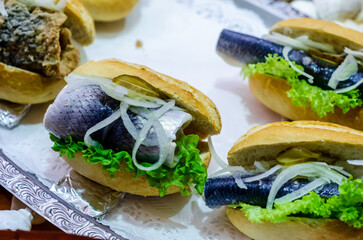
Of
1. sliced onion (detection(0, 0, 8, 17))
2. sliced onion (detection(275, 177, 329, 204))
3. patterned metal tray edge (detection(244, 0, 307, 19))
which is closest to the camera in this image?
Answer: sliced onion (detection(275, 177, 329, 204))

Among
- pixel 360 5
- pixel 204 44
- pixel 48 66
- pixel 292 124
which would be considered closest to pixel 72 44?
pixel 48 66

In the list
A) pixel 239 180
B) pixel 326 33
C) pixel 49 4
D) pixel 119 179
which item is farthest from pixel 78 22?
pixel 326 33

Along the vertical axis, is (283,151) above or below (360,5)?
below

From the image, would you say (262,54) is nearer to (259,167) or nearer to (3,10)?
(259,167)

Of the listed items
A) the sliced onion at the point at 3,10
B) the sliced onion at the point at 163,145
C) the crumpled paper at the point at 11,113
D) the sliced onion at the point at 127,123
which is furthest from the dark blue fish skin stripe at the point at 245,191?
the sliced onion at the point at 3,10

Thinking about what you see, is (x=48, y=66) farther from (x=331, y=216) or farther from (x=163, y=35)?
(x=331, y=216)

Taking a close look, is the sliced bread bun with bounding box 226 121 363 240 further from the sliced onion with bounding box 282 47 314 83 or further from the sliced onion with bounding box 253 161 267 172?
the sliced onion with bounding box 282 47 314 83

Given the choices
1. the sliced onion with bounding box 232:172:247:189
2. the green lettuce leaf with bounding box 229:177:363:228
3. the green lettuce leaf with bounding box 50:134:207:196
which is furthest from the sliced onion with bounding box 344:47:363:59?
the green lettuce leaf with bounding box 50:134:207:196
